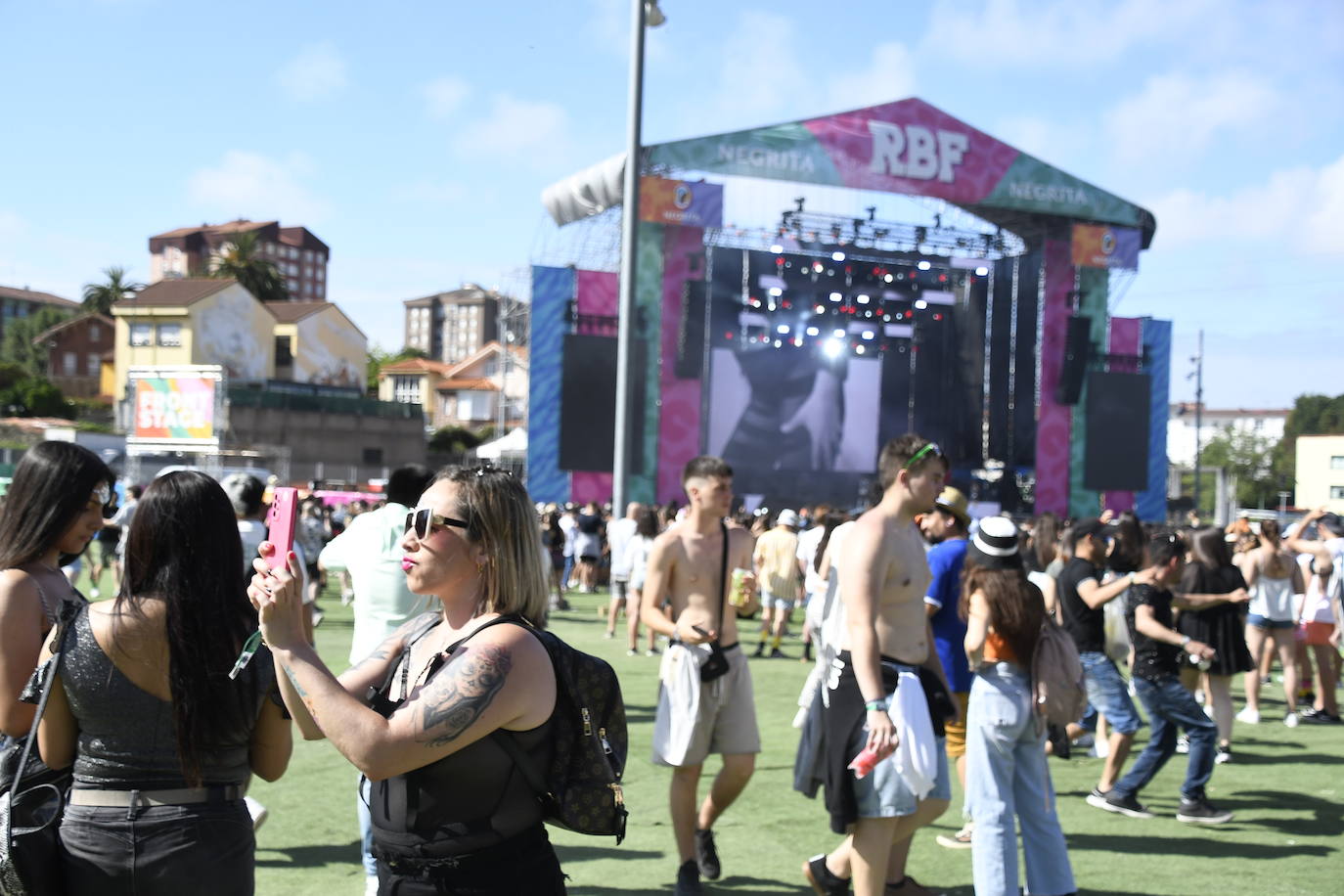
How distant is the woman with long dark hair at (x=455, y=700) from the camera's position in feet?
7.45

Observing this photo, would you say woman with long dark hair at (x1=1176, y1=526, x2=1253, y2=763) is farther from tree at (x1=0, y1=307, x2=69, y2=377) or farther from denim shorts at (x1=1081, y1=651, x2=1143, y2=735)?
tree at (x1=0, y1=307, x2=69, y2=377)

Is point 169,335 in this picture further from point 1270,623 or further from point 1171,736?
point 1171,736

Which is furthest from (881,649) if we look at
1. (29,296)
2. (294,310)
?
(29,296)

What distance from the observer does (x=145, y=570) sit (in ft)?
9.21

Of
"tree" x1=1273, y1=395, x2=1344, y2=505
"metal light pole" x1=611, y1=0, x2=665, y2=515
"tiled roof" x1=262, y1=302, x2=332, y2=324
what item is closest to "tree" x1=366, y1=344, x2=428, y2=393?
"tiled roof" x1=262, y1=302, x2=332, y2=324

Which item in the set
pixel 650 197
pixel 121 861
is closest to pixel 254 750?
pixel 121 861

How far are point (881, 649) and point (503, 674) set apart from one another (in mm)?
2476

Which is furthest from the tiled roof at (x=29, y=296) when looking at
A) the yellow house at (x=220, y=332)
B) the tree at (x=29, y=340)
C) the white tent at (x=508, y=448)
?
the white tent at (x=508, y=448)

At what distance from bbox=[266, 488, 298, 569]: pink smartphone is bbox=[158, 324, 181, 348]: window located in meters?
62.7

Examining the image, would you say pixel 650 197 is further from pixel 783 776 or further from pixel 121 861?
pixel 121 861

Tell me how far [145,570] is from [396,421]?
5450cm

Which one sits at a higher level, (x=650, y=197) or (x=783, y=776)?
(x=650, y=197)

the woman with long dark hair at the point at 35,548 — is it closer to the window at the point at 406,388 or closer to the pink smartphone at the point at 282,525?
the pink smartphone at the point at 282,525

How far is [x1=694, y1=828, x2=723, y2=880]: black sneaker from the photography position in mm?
5508
